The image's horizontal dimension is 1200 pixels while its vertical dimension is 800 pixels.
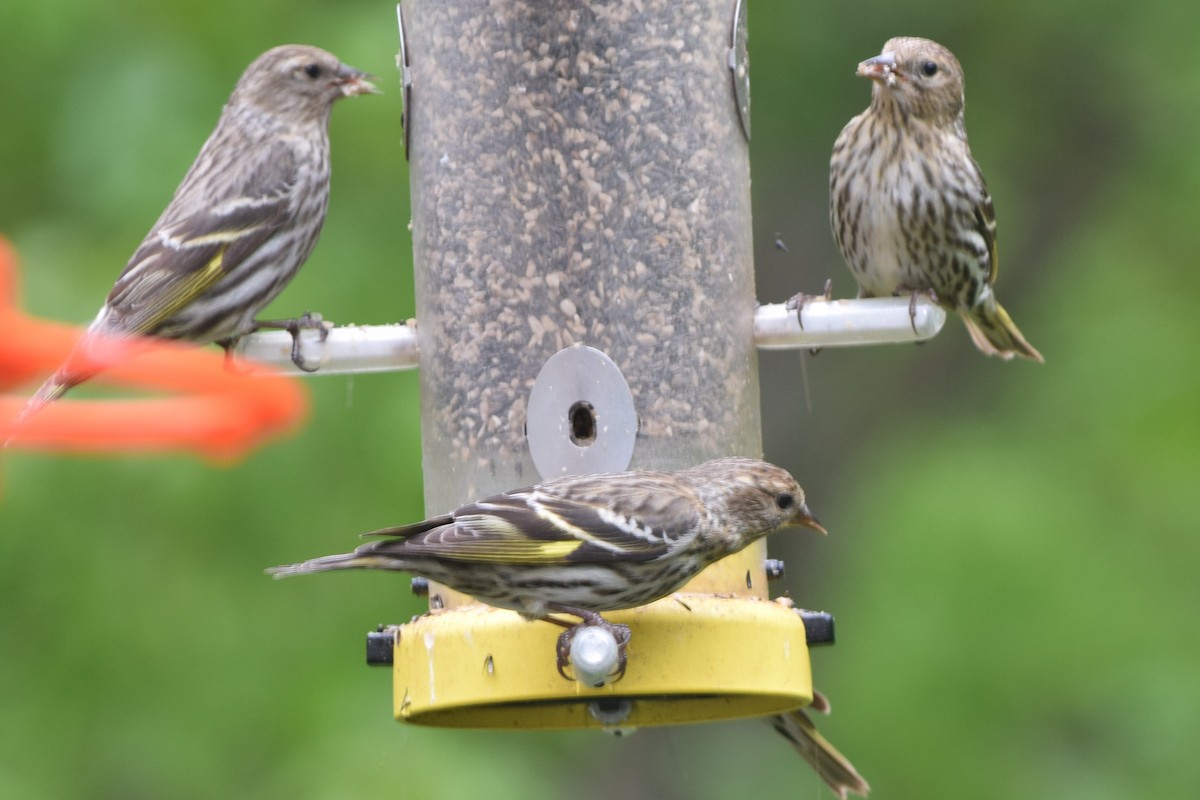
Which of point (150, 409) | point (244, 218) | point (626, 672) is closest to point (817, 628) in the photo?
point (626, 672)

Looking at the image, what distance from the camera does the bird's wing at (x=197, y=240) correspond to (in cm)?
754

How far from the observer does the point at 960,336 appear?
13.3m

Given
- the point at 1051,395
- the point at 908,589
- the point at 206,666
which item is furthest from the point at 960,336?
the point at 206,666

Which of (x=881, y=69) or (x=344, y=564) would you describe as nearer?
(x=344, y=564)

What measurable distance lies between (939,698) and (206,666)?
325 cm

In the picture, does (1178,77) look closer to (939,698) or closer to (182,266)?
(939,698)

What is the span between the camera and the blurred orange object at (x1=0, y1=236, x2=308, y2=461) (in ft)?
14.0

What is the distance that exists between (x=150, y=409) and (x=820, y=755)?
3.58 m

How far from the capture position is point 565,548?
20.5ft

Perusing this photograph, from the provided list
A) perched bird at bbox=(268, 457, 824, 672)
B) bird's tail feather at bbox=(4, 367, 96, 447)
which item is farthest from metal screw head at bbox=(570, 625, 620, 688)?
bird's tail feather at bbox=(4, 367, 96, 447)

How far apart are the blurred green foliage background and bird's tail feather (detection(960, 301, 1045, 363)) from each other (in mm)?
908

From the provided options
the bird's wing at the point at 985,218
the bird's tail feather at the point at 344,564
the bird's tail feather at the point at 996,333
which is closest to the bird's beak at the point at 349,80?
the bird's wing at the point at 985,218

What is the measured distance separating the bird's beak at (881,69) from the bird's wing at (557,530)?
7.84ft

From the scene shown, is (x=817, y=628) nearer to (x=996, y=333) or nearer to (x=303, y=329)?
(x=303, y=329)
